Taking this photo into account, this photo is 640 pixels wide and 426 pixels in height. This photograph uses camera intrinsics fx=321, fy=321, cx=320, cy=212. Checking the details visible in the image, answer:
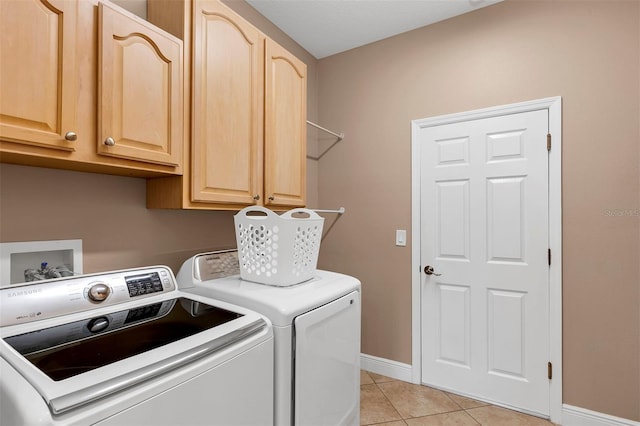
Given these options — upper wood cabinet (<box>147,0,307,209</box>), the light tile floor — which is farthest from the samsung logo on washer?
the light tile floor

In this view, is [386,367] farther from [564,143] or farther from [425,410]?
[564,143]

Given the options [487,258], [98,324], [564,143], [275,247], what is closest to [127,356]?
[98,324]

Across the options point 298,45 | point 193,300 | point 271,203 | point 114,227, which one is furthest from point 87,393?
point 298,45

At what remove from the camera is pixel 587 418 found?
1854mm

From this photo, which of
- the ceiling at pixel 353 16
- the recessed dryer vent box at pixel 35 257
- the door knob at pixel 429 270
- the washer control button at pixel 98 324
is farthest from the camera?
the door knob at pixel 429 270

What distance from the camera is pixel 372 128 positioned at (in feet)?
8.54

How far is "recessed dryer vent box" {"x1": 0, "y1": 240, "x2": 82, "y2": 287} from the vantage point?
1125 millimetres

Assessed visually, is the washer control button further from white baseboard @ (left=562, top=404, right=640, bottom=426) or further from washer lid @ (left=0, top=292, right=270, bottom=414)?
white baseboard @ (left=562, top=404, right=640, bottom=426)

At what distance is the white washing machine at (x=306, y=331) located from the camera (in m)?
1.18

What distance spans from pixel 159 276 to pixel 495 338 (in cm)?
208

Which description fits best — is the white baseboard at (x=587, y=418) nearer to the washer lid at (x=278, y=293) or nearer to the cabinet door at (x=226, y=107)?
the washer lid at (x=278, y=293)

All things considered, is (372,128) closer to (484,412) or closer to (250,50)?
(250,50)

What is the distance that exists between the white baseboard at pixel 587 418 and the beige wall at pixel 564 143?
35mm

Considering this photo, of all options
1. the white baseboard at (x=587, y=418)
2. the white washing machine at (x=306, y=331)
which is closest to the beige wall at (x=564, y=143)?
the white baseboard at (x=587, y=418)
